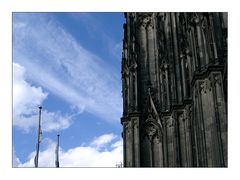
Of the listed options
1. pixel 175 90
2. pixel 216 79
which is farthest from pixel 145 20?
pixel 216 79

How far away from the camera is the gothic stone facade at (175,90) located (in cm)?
1961

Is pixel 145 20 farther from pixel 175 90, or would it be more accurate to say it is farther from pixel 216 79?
pixel 216 79

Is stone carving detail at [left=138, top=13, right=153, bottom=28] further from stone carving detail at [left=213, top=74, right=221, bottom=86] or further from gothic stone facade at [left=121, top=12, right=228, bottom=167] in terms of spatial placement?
stone carving detail at [left=213, top=74, right=221, bottom=86]

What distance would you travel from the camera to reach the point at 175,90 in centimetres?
2836

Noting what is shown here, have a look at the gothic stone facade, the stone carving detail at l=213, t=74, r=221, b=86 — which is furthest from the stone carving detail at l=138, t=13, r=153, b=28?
the stone carving detail at l=213, t=74, r=221, b=86

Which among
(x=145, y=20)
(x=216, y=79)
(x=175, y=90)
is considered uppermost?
(x=145, y=20)

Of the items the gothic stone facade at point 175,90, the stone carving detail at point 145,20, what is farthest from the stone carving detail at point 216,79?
the stone carving detail at point 145,20

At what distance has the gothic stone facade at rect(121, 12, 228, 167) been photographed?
64.3 feet

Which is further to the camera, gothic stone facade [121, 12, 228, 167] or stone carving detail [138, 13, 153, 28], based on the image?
stone carving detail [138, 13, 153, 28]

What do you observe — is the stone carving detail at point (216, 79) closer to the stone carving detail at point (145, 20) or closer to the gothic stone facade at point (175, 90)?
the gothic stone facade at point (175, 90)
